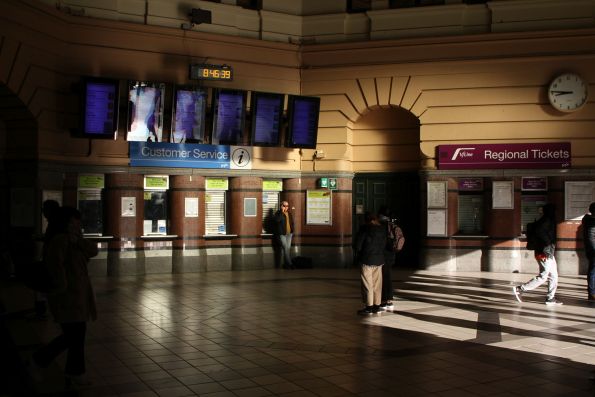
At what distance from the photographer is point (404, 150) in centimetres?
1720

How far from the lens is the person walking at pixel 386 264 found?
34.4ft

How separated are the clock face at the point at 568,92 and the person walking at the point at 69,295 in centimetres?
1271

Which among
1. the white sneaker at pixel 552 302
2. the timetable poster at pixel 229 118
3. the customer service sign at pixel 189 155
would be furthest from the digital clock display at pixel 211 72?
the white sneaker at pixel 552 302

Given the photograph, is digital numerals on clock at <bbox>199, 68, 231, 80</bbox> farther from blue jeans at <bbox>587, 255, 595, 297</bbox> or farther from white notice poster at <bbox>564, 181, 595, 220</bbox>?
blue jeans at <bbox>587, 255, 595, 297</bbox>

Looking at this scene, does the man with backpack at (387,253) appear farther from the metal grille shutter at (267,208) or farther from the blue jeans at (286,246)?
the metal grille shutter at (267,208)

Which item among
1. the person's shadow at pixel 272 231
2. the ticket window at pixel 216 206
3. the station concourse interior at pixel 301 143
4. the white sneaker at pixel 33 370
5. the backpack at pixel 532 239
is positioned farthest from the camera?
the person's shadow at pixel 272 231

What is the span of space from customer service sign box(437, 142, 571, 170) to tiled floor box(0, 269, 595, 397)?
3.65 m

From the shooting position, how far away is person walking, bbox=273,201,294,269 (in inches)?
643

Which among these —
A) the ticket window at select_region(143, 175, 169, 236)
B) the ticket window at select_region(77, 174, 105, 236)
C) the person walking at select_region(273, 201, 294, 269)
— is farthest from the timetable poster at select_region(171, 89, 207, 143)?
the person walking at select_region(273, 201, 294, 269)

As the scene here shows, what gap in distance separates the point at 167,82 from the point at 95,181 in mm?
3005

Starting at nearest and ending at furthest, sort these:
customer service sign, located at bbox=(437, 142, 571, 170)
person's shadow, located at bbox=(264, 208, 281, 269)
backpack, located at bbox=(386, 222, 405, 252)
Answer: backpack, located at bbox=(386, 222, 405, 252), customer service sign, located at bbox=(437, 142, 571, 170), person's shadow, located at bbox=(264, 208, 281, 269)

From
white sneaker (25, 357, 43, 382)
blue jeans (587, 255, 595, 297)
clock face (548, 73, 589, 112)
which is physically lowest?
white sneaker (25, 357, 43, 382)

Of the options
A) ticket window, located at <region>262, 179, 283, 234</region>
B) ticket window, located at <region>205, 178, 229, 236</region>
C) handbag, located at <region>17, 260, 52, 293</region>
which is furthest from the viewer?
ticket window, located at <region>262, 179, 283, 234</region>

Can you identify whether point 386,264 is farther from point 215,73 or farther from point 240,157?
point 215,73
